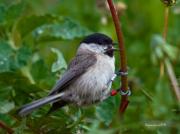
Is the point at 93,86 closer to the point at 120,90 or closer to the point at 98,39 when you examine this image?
the point at 98,39

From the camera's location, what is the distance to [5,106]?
2916mm

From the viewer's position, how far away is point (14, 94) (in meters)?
3.04

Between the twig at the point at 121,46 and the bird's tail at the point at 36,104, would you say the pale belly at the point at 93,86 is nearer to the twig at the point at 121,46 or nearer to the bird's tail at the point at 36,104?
the bird's tail at the point at 36,104

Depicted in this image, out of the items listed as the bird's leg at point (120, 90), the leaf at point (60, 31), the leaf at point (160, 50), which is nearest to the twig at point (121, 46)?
the bird's leg at point (120, 90)

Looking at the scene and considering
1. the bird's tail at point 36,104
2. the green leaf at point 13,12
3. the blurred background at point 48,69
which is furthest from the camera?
the green leaf at point 13,12

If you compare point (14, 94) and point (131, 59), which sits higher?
point (14, 94)

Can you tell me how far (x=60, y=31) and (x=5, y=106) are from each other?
677mm

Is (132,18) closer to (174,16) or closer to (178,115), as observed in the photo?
(174,16)

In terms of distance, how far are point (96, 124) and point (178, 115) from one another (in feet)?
0.71

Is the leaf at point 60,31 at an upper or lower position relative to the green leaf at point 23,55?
upper

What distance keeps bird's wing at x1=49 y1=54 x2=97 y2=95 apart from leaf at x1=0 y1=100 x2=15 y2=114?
24 cm

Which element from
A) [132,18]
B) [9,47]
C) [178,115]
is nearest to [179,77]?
[178,115]

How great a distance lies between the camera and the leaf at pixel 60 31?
3.34m

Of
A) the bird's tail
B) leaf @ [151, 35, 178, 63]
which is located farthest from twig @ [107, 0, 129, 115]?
leaf @ [151, 35, 178, 63]
